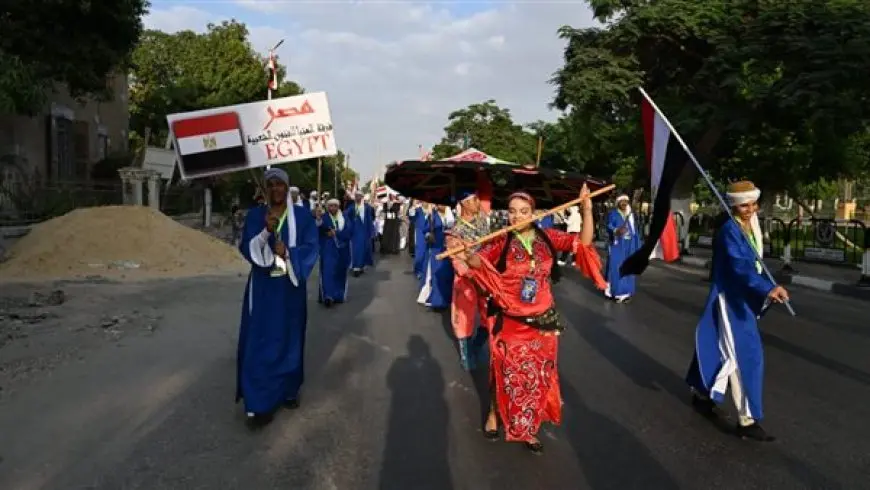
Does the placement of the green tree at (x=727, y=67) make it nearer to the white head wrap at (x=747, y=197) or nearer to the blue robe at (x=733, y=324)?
the white head wrap at (x=747, y=197)

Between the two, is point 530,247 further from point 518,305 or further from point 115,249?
point 115,249

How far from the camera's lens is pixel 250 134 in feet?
64.6

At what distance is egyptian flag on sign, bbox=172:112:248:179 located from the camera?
19281mm

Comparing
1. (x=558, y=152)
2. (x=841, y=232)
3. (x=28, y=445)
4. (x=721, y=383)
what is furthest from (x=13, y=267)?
(x=558, y=152)

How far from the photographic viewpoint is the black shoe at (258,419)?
5.73 m

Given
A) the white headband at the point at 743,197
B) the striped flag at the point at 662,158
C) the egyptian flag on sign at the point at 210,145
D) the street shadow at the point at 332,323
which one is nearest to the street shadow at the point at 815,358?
the white headband at the point at 743,197

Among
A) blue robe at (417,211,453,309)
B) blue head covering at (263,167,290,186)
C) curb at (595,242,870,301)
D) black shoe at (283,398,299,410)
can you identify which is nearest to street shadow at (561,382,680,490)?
black shoe at (283,398,299,410)

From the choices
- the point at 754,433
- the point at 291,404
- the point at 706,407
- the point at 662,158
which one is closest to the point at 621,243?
the point at 706,407

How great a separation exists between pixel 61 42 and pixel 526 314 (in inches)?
572

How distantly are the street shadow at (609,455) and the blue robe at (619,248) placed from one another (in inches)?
282

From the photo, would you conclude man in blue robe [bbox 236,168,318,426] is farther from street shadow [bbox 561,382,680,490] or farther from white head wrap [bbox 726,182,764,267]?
white head wrap [bbox 726,182,764,267]

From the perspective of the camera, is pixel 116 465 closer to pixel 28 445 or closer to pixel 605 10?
pixel 28 445

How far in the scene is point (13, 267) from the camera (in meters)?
16.0

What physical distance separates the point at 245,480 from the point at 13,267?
13.4m
